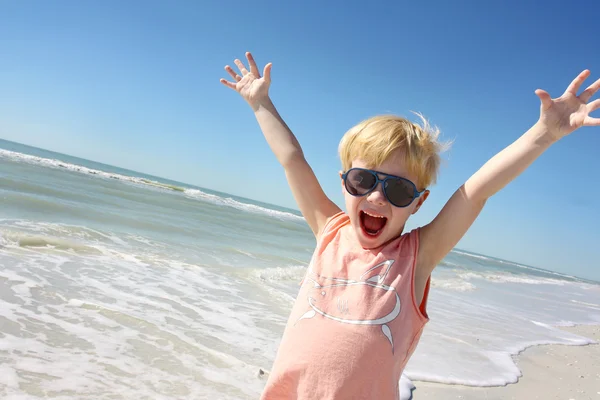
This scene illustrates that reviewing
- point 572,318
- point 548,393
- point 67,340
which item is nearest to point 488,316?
point 572,318

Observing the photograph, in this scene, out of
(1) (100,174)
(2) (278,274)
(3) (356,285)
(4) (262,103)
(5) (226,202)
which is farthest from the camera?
(5) (226,202)

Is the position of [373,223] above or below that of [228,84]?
below

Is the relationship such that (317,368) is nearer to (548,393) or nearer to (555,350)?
(548,393)

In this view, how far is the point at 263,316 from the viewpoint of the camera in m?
5.18

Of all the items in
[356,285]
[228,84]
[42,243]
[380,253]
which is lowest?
[42,243]

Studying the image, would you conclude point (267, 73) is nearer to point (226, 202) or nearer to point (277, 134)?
point (277, 134)

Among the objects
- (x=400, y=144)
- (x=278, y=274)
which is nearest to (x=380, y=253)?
(x=400, y=144)

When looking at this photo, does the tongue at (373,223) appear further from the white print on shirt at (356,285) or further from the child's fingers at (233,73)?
the child's fingers at (233,73)

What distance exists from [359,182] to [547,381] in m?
3.93

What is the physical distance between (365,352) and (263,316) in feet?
12.0

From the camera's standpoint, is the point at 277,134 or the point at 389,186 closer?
the point at 389,186

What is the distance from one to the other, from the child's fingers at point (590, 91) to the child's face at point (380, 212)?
0.68m

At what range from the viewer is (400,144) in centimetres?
185

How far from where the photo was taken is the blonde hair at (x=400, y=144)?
1847mm
